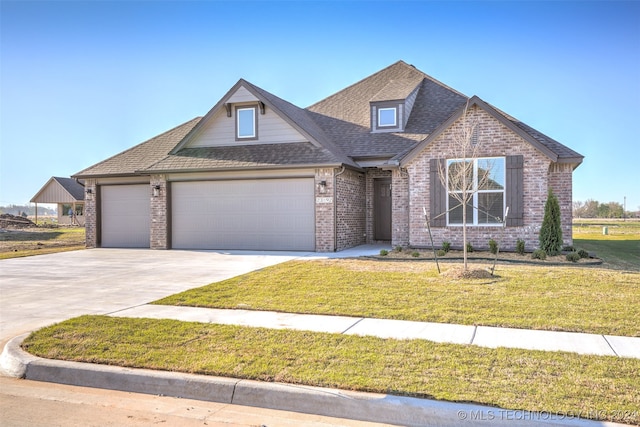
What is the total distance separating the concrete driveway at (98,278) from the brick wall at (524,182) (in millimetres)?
4437

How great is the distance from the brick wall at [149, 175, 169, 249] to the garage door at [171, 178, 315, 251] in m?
0.29

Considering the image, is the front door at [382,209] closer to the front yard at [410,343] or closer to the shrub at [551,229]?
the shrub at [551,229]

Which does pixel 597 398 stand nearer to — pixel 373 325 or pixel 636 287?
pixel 373 325

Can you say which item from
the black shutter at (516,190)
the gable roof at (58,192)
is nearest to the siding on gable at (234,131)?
the black shutter at (516,190)

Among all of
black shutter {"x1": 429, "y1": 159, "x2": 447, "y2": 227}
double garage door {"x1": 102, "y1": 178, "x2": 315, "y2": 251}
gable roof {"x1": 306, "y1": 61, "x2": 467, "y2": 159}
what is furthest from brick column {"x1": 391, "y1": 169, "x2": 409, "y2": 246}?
double garage door {"x1": 102, "y1": 178, "x2": 315, "y2": 251}

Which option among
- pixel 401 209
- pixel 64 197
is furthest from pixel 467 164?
pixel 64 197

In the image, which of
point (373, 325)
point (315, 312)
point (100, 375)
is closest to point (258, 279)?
point (315, 312)

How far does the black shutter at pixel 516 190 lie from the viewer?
13664 millimetres

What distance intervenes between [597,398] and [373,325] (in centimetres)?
292

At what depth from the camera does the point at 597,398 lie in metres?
3.85

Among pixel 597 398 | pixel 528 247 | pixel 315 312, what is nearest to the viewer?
pixel 597 398

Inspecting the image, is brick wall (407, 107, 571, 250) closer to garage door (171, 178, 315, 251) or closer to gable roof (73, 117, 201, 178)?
garage door (171, 178, 315, 251)

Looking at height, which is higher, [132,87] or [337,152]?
[132,87]

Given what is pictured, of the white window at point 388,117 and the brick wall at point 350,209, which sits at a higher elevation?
the white window at point 388,117
